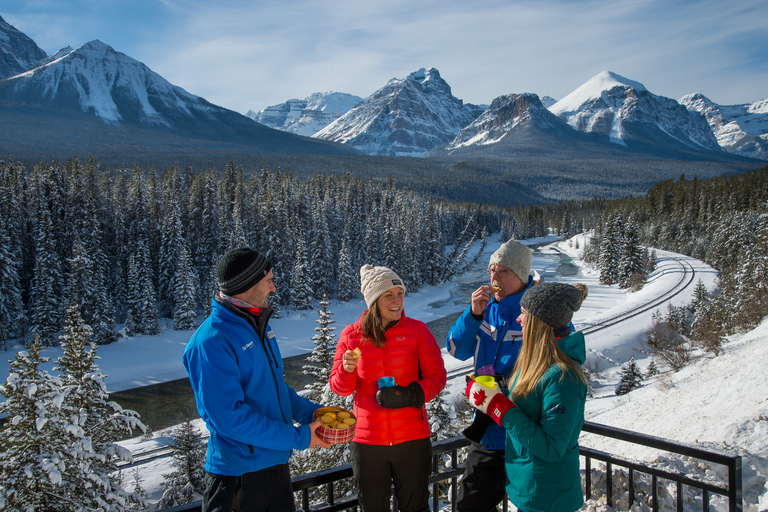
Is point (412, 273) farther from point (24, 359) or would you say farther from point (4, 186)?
point (24, 359)

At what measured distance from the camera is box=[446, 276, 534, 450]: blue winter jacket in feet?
13.3

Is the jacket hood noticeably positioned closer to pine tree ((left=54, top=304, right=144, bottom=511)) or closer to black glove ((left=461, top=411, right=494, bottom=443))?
black glove ((left=461, top=411, right=494, bottom=443))

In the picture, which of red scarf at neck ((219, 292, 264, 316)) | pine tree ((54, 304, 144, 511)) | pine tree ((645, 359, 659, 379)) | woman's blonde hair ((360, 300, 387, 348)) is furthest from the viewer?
pine tree ((645, 359, 659, 379))

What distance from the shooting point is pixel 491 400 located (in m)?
3.32

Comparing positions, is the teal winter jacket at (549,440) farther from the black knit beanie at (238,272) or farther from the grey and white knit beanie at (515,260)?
the black knit beanie at (238,272)

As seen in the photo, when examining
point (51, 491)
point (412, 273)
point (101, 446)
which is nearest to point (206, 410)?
point (51, 491)

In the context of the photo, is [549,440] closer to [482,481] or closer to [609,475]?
[482,481]

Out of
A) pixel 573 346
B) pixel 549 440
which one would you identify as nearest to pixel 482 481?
pixel 549 440

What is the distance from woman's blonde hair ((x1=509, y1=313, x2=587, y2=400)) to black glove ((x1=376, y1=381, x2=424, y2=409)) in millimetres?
799

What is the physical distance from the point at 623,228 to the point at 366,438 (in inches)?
2697

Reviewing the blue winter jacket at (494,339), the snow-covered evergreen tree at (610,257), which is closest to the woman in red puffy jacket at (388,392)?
the blue winter jacket at (494,339)

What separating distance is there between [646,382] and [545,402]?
82.4 ft

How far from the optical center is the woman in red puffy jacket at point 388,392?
3.78 metres

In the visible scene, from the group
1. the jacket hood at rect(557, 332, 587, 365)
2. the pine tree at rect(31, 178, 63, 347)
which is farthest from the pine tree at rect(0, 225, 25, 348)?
the jacket hood at rect(557, 332, 587, 365)
